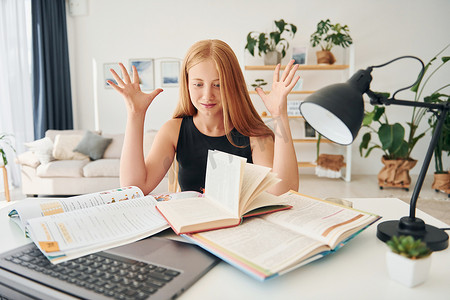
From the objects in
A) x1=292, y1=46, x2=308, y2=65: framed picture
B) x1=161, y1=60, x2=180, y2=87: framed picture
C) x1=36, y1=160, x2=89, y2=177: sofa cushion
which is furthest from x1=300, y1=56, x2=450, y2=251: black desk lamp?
x1=161, y1=60, x2=180, y2=87: framed picture

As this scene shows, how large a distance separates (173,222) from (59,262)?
229 mm

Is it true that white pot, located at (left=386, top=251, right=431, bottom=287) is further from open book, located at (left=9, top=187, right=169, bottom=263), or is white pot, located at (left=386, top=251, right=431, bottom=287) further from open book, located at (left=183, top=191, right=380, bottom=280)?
open book, located at (left=9, top=187, right=169, bottom=263)

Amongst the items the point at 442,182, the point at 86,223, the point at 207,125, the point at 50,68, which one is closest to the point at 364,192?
the point at 442,182

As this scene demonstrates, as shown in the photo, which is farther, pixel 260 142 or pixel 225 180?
pixel 260 142

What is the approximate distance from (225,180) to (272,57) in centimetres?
365

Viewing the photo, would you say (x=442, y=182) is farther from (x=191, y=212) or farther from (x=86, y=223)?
(x=86, y=223)

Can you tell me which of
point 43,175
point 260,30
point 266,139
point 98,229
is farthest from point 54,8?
point 98,229

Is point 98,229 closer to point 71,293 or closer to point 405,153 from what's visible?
point 71,293

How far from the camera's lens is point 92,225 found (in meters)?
0.72

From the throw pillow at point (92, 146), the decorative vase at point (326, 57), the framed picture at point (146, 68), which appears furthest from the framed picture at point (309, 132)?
the throw pillow at point (92, 146)

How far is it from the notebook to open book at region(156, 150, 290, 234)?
0.22 ft

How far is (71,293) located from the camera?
0.49 m

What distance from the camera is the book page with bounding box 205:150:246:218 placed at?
2.37ft

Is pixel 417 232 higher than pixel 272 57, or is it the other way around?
pixel 272 57
